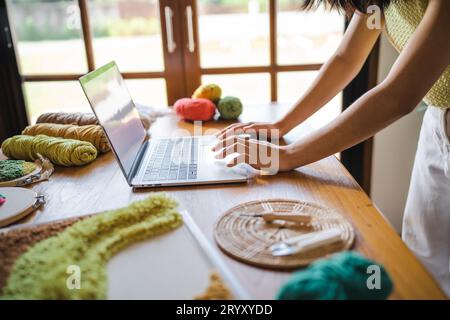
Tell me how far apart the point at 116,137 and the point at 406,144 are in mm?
1344

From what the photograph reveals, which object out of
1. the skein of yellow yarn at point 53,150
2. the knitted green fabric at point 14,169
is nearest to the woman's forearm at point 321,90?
the skein of yellow yarn at point 53,150

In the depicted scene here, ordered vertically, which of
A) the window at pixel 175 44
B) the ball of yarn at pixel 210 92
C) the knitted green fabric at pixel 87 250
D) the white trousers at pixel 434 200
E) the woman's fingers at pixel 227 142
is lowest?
the white trousers at pixel 434 200

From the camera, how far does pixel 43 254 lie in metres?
0.60

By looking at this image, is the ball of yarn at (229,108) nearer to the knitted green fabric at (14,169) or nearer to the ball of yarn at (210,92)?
the ball of yarn at (210,92)

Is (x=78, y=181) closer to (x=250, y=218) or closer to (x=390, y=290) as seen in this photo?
(x=250, y=218)

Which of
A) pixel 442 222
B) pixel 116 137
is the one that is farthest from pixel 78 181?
pixel 442 222

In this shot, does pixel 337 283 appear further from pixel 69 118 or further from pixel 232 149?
pixel 69 118

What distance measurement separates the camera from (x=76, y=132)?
112cm

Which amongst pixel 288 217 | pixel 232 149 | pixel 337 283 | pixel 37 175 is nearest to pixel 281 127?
pixel 232 149

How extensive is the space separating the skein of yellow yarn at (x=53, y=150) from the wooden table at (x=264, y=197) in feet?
0.08

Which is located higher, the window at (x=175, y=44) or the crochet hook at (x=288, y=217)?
the window at (x=175, y=44)

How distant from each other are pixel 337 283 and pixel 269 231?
199mm

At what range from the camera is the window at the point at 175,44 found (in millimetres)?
1740

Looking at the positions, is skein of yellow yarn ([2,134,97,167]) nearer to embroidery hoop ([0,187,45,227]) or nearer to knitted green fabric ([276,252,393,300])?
embroidery hoop ([0,187,45,227])
